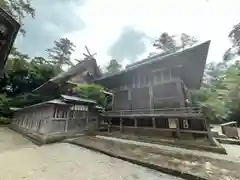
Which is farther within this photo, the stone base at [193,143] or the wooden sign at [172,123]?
the wooden sign at [172,123]

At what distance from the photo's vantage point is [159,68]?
11.2 m

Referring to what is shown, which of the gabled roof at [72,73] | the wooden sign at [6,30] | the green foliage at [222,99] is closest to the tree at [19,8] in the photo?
the gabled roof at [72,73]

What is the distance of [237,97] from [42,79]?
3177 centimetres

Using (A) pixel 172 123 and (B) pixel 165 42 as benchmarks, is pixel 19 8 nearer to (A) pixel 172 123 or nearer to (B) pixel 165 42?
(A) pixel 172 123

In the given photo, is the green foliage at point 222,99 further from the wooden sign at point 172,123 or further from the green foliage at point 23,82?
the green foliage at point 23,82

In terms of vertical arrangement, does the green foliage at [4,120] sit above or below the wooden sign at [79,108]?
below

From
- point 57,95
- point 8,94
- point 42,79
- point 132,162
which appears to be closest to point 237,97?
point 132,162

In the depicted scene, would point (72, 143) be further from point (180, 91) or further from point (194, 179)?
point (180, 91)

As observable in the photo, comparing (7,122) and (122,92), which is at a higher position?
(122,92)

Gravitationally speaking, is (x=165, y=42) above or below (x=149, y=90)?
above

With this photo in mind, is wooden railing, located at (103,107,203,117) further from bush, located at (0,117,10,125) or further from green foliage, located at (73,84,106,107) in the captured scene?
bush, located at (0,117,10,125)

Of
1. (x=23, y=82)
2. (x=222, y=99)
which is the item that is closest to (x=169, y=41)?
(x=222, y=99)

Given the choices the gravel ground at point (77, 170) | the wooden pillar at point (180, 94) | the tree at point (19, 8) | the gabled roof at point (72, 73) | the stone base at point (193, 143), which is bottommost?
the gravel ground at point (77, 170)

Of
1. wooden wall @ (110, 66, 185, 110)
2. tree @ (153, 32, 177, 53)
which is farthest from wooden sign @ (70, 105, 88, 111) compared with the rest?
tree @ (153, 32, 177, 53)
